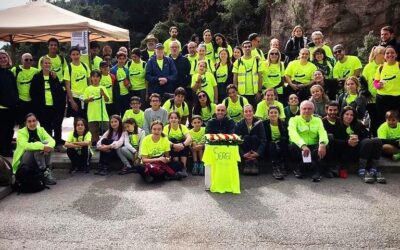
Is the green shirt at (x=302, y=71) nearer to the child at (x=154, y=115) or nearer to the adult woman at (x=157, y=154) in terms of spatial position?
the child at (x=154, y=115)

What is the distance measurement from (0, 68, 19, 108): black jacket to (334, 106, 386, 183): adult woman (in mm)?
6490

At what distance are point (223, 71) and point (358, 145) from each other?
341 centimetres

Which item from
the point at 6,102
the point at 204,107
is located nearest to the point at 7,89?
the point at 6,102

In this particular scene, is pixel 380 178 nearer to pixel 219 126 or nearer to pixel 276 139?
pixel 276 139

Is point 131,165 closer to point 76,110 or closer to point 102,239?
point 76,110

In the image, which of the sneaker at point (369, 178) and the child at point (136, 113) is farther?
the child at point (136, 113)

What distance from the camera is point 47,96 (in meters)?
8.66

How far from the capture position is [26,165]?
7.07 metres

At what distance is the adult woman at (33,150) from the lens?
725cm

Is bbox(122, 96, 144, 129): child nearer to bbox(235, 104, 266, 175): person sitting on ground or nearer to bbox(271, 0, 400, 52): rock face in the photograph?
bbox(235, 104, 266, 175): person sitting on ground

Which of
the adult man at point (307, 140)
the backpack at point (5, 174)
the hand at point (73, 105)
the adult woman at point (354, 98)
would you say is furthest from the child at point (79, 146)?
the adult woman at point (354, 98)

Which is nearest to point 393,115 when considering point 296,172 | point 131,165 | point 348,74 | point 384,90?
point 384,90

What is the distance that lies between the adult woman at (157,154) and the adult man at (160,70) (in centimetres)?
182

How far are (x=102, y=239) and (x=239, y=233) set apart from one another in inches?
65.6
